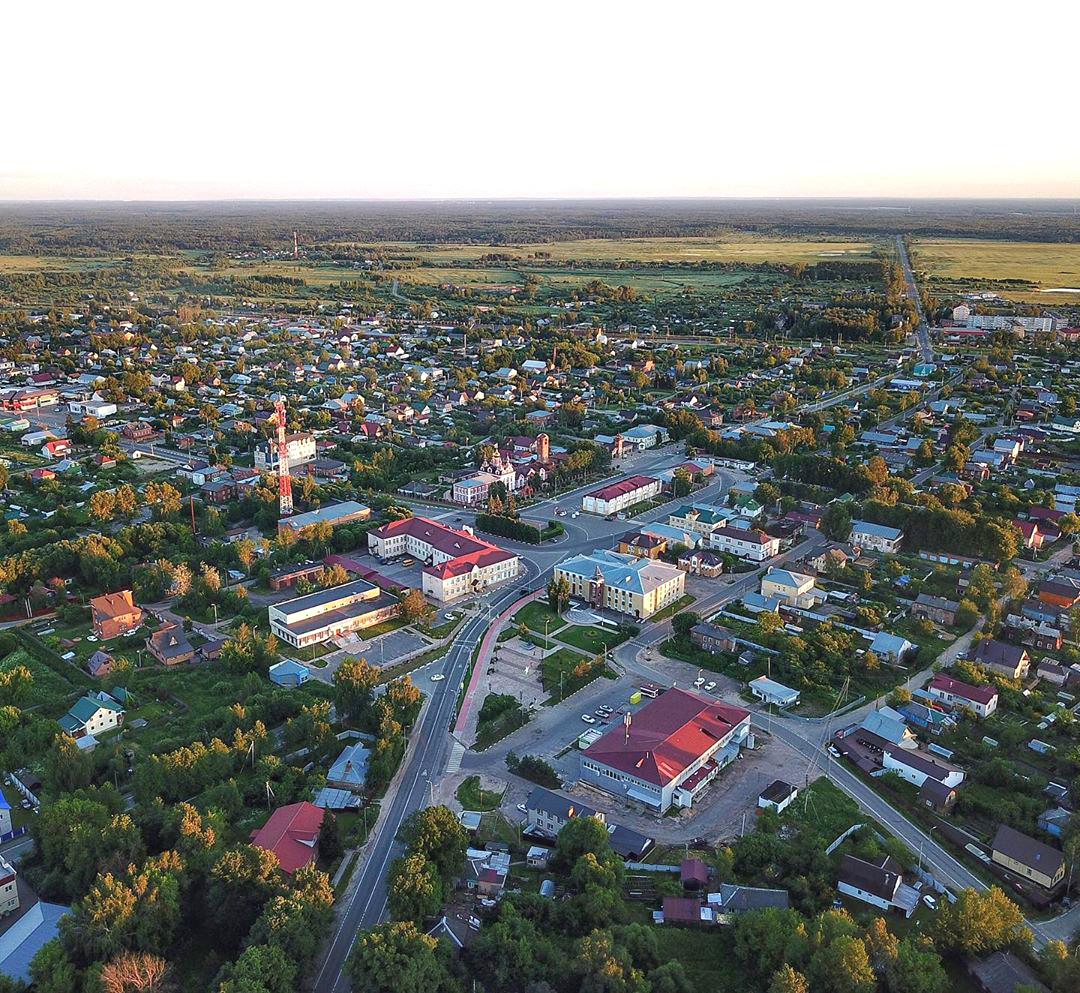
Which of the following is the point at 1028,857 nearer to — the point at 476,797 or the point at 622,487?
the point at 476,797

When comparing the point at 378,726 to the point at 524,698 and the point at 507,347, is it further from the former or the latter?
the point at 507,347

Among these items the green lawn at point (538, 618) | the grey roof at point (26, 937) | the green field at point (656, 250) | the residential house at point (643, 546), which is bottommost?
the green field at point (656, 250)

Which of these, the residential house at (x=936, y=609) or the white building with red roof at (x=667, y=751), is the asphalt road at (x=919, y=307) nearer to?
the residential house at (x=936, y=609)

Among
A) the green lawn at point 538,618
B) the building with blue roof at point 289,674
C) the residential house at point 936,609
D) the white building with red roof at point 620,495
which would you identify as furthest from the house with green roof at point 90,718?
the residential house at point 936,609

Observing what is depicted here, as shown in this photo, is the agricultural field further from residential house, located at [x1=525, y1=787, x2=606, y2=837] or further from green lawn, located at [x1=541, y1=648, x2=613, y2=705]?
residential house, located at [x1=525, y1=787, x2=606, y2=837]

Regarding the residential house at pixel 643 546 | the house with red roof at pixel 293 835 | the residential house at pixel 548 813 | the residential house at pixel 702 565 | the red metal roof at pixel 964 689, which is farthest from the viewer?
the residential house at pixel 643 546

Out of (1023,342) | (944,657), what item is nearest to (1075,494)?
(944,657)
